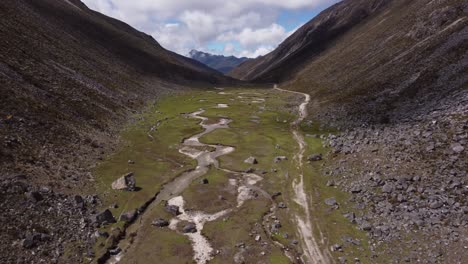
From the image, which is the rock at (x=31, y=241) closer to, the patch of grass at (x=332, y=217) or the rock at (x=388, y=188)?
the patch of grass at (x=332, y=217)

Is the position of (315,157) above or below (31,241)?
below

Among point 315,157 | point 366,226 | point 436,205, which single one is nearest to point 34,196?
point 366,226

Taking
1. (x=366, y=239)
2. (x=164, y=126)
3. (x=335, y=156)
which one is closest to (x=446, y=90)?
(x=335, y=156)

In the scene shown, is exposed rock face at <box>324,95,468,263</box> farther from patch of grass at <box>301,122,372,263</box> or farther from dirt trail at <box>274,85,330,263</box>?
dirt trail at <box>274,85,330,263</box>

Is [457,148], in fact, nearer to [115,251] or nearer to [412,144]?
[412,144]

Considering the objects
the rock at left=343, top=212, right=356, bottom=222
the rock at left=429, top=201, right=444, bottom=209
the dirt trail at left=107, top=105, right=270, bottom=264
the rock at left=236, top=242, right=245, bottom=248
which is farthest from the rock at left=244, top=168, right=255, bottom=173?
the rock at left=429, top=201, right=444, bottom=209

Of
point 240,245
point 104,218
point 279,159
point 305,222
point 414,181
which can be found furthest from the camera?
point 279,159

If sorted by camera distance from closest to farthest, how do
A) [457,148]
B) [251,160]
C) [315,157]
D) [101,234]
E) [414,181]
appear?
[101,234] < [414,181] < [457,148] < [315,157] < [251,160]
